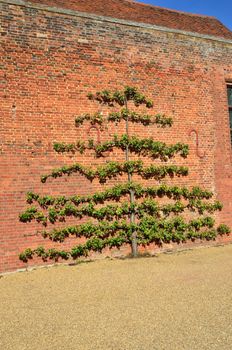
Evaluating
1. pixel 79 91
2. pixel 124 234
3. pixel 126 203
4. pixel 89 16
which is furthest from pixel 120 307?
pixel 89 16

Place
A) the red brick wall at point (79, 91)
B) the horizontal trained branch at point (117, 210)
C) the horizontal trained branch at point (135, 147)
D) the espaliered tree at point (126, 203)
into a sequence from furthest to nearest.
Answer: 1. the horizontal trained branch at point (135, 147)
2. the espaliered tree at point (126, 203)
3. the horizontal trained branch at point (117, 210)
4. the red brick wall at point (79, 91)

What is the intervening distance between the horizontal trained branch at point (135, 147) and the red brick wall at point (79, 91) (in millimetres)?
203

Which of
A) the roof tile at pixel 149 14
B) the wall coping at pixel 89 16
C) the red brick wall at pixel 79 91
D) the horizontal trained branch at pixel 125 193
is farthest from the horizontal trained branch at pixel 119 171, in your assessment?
the roof tile at pixel 149 14

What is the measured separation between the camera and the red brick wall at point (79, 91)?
801 cm

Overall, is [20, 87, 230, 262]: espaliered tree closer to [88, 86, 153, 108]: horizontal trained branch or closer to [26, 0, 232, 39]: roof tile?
[88, 86, 153, 108]: horizontal trained branch

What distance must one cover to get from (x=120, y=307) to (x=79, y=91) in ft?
17.8

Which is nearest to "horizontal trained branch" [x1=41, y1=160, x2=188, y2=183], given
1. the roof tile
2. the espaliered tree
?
the espaliered tree

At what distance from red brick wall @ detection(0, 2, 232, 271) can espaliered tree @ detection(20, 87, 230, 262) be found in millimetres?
206

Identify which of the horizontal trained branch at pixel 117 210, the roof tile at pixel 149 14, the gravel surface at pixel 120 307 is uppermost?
the roof tile at pixel 149 14

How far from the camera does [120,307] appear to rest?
516 cm

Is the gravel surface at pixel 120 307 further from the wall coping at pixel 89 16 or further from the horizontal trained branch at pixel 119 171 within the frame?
the wall coping at pixel 89 16

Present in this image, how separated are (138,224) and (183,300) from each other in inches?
152

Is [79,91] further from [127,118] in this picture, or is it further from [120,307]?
[120,307]

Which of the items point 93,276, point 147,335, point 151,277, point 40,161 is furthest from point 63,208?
point 147,335
